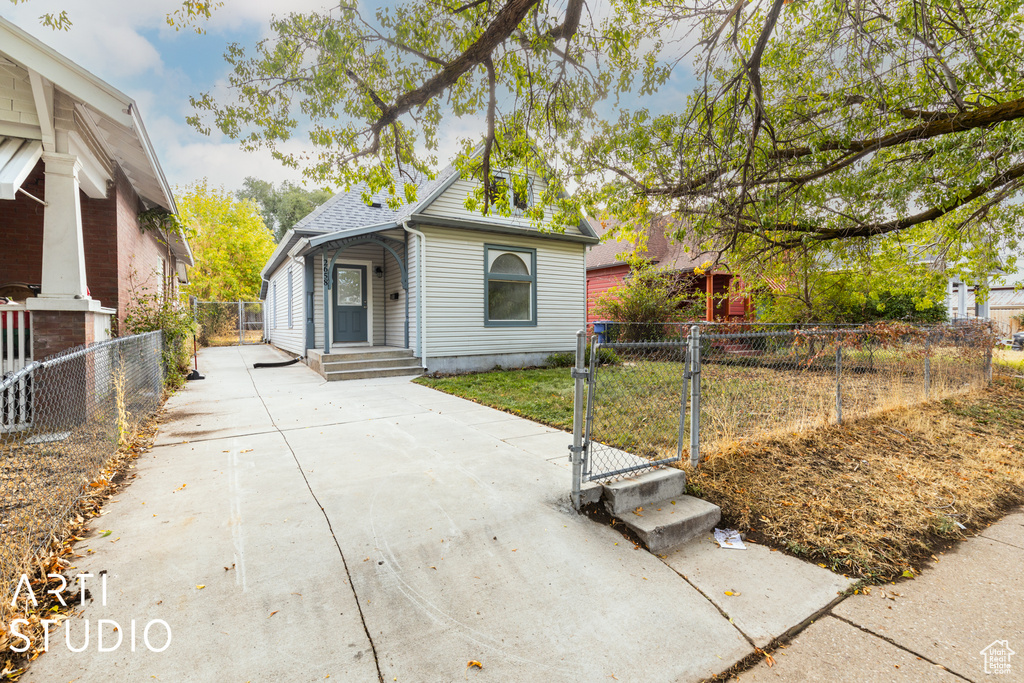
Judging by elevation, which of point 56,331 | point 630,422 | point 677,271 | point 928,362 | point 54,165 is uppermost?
point 54,165

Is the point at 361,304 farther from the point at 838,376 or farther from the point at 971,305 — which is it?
the point at 971,305

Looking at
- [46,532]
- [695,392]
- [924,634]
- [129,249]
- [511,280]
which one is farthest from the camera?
[511,280]

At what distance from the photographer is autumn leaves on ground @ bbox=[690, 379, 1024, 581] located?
113 inches

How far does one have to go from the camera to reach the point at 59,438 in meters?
4.27

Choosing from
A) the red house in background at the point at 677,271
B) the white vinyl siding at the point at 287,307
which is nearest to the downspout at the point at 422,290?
the white vinyl siding at the point at 287,307

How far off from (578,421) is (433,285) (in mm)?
7420

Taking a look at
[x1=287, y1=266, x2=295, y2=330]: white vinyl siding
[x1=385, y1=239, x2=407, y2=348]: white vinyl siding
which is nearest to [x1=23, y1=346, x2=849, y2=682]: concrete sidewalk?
[x1=385, y1=239, x2=407, y2=348]: white vinyl siding

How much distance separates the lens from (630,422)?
5449mm

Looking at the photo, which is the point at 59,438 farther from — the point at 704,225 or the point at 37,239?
the point at 704,225

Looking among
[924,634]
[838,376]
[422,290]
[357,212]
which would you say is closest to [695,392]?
[924,634]

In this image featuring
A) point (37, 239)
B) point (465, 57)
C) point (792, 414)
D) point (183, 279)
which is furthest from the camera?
point (183, 279)

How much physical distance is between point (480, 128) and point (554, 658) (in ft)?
20.1

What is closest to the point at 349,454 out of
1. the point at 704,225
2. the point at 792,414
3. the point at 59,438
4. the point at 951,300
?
the point at 59,438

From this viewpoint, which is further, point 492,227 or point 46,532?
point 492,227
